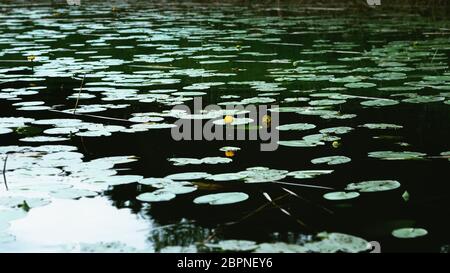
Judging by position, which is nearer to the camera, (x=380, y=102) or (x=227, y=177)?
(x=227, y=177)

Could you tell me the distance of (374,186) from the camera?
209 centimetres

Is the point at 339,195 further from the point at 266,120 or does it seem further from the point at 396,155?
the point at 266,120

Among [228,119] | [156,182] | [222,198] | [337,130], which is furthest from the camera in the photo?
[228,119]

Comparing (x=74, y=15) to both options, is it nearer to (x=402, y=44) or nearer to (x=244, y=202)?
(x=402, y=44)

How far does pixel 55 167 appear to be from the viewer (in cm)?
235

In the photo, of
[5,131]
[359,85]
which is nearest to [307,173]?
[5,131]

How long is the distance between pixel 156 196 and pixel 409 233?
0.76m

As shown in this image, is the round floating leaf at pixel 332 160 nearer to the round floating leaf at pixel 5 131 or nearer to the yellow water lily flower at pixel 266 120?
the yellow water lily flower at pixel 266 120

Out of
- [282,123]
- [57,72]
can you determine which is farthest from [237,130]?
[57,72]

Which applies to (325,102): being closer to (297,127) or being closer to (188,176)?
(297,127)

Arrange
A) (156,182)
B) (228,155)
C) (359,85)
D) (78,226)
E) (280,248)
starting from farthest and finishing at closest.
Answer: (359,85), (228,155), (156,182), (78,226), (280,248)

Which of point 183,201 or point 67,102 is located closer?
point 183,201

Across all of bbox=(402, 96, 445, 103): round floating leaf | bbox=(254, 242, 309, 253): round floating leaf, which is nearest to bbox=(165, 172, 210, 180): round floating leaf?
bbox=(254, 242, 309, 253): round floating leaf
